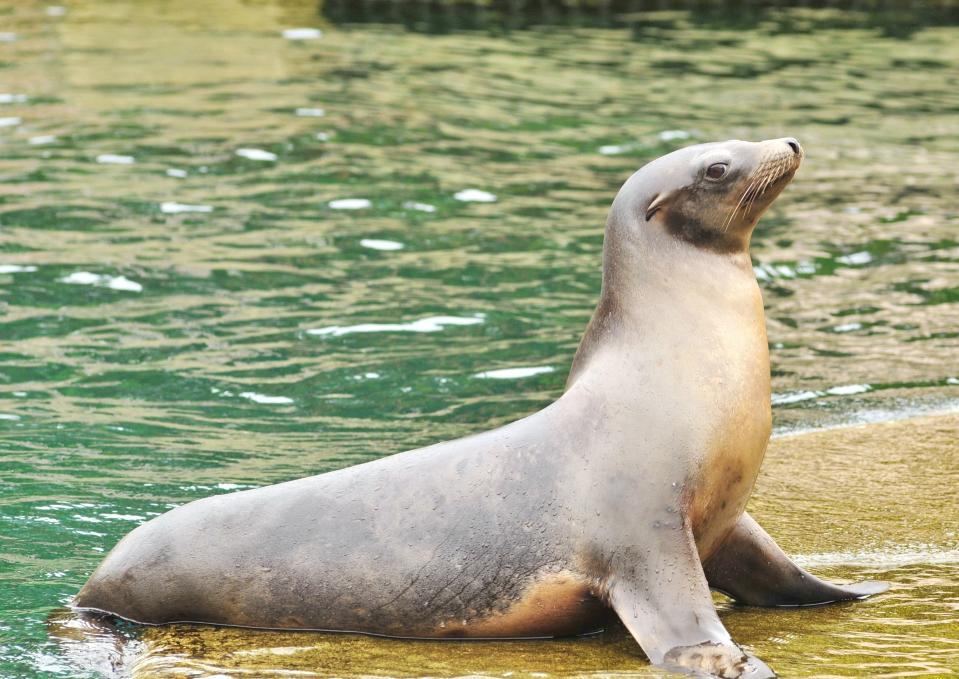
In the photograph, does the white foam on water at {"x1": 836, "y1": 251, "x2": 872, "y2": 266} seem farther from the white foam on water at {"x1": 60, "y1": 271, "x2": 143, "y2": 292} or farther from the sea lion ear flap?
the sea lion ear flap

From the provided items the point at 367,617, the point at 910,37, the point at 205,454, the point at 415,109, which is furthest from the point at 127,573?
the point at 910,37

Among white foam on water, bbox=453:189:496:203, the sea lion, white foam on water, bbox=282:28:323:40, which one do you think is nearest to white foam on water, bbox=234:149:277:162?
white foam on water, bbox=453:189:496:203

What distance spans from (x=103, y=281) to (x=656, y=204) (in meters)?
5.46

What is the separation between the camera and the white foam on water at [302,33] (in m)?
18.2

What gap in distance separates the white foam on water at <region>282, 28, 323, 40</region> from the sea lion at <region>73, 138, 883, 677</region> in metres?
13.8

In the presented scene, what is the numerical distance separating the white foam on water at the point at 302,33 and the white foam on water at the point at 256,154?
5712 millimetres

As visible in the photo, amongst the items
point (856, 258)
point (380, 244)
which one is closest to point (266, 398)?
point (380, 244)

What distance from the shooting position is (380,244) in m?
10.4

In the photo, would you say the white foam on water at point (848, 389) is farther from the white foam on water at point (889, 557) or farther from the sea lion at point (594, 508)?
the sea lion at point (594, 508)

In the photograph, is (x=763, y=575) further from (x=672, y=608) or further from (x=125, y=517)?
(x=125, y=517)

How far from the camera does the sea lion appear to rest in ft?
14.7

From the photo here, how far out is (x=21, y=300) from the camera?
9.10 m

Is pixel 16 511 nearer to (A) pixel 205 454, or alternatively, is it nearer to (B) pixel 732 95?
(A) pixel 205 454

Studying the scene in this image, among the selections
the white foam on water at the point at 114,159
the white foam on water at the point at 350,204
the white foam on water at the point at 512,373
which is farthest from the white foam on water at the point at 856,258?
the white foam on water at the point at 114,159
